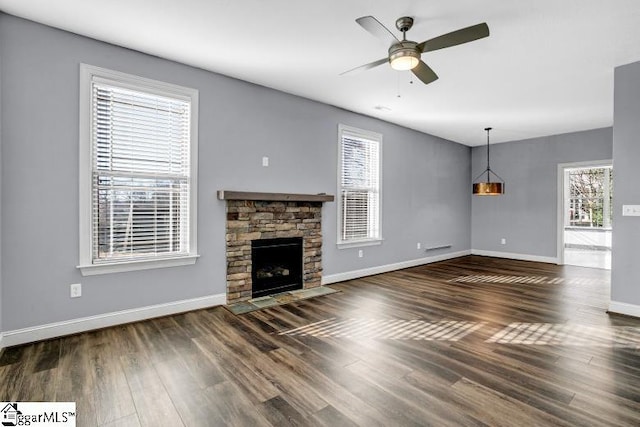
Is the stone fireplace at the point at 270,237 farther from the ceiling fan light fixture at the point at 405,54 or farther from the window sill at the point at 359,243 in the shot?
the ceiling fan light fixture at the point at 405,54

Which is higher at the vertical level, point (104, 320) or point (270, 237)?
point (270, 237)

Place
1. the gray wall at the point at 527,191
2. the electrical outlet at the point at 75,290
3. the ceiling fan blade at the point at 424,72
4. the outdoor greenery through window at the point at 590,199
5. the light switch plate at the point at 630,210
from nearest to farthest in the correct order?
→ the ceiling fan blade at the point at 424,72
the electrical outlet at the point at 75,290
the light switch plate at the point at 630,210
the gray wall at the point at 527,191
the outdoor greenery through window at the point at 590,199

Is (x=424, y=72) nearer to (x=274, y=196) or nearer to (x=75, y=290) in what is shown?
(x=274, y=196)

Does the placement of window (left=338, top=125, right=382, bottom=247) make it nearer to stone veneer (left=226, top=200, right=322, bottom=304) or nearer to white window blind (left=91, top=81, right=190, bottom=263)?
stone veneer (left=226, top=200, right=322, bottom=304)

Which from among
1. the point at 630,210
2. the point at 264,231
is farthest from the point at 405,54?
the point at 630,210

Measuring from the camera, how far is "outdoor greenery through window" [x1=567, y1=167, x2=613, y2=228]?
27.1ft

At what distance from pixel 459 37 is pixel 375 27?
60 centimetres

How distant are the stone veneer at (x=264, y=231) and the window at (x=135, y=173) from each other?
0.50 m

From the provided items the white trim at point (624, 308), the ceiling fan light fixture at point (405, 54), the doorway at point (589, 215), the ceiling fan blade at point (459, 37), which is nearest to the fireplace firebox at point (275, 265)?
the ceiling fan light fixture at point (405, 54)

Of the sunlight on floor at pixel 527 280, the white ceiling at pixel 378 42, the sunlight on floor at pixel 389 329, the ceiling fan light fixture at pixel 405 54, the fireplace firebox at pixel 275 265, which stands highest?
the white ceiling at pixel 378 42

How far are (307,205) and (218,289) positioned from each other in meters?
1.66

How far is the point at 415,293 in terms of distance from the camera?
455 centimetres

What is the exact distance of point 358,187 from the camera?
5.52m

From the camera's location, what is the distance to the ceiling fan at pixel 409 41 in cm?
224
